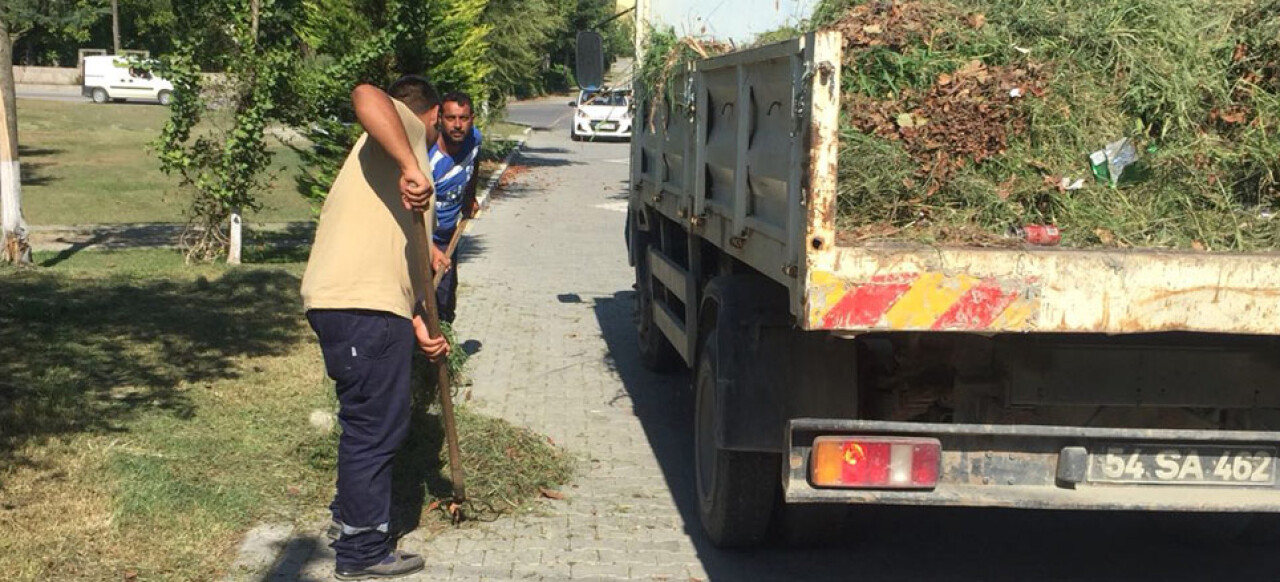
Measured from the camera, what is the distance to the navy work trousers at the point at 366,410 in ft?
15.5

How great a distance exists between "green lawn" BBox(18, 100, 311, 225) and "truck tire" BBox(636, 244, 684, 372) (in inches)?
228

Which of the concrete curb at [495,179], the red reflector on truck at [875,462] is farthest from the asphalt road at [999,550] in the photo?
the concrete curb at [495,179]

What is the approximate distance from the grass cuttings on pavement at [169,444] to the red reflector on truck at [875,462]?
2.04 metres

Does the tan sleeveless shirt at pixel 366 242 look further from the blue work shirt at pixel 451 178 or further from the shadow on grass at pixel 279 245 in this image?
the shadow on grass at pixel 279 245

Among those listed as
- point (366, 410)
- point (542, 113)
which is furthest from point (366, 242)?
point (542, 113)

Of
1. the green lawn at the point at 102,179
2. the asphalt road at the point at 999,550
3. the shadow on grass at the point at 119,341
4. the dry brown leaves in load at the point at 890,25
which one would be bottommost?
the asphalt road at the point at 999,550

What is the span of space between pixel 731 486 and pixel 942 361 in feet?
3.30

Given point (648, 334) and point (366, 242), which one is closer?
point (366, 242)

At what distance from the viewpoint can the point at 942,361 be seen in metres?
4.53

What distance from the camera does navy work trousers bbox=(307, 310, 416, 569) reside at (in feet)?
15.5

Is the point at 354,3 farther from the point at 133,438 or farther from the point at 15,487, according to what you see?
the point at 15,487

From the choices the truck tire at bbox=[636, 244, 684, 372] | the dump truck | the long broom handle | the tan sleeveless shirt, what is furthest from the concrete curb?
the dump truck

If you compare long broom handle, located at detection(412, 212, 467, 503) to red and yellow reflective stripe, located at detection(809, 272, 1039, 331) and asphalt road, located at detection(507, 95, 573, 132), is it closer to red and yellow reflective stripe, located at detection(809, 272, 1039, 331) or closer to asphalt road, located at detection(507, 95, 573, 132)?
→ red and yellow reflective stripe, located at detection(809, 272, 1039, 331)

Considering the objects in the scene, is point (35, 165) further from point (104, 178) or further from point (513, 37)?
point (513, 37)
